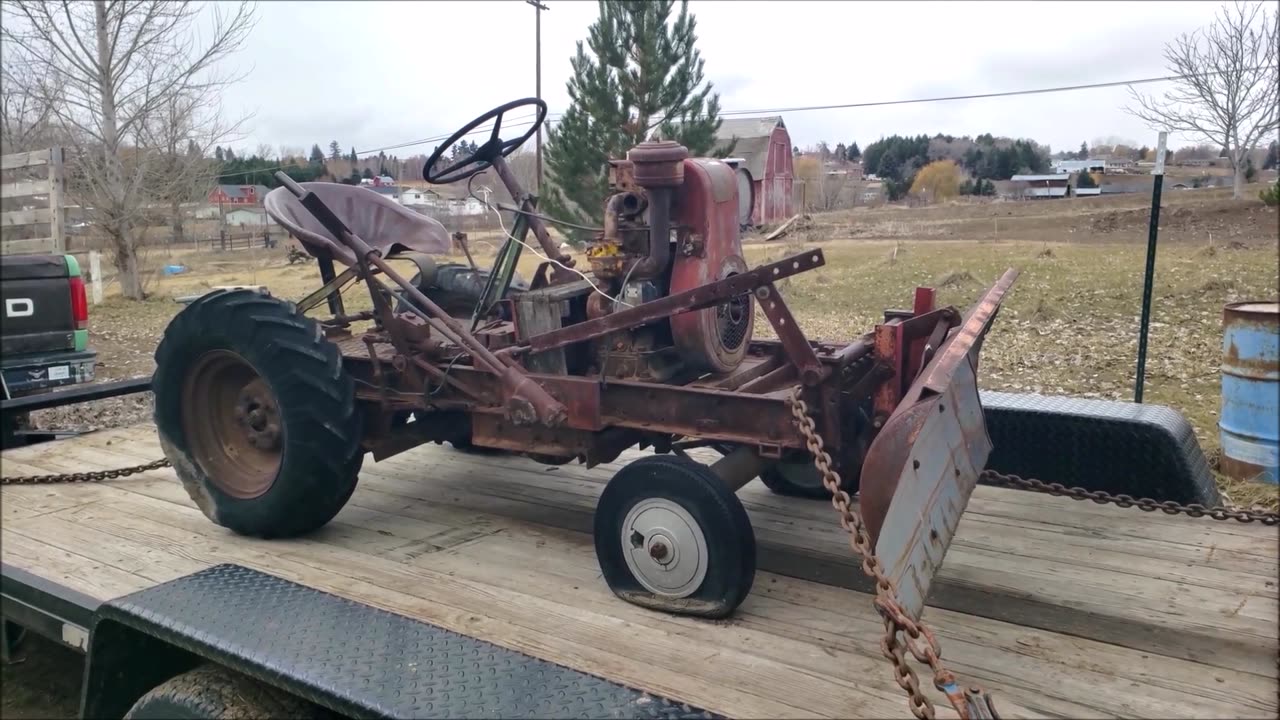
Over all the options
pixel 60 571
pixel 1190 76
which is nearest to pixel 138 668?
pixel 60 571

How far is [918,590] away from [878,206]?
861cm

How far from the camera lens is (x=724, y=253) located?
→ 349cm

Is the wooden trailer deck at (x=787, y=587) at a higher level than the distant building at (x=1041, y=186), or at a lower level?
lower

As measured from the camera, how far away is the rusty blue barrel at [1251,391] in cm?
402

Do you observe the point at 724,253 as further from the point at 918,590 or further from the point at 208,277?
the point at 208,277

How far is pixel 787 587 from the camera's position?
3.09m

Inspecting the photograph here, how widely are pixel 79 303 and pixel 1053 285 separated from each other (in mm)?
10464

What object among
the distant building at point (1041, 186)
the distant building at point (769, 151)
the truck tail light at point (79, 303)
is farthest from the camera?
the distant building at point (769, 151)

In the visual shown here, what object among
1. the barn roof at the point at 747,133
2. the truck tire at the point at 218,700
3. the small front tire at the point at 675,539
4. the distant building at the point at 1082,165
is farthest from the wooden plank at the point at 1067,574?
the barn roof at the point at 747,133

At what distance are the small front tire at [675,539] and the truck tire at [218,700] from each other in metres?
1.00

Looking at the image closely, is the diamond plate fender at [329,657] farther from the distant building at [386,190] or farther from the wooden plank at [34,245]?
the distant building at [386,190]

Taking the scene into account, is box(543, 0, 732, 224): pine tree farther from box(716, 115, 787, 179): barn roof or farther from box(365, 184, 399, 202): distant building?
box(365, 184, 399, 202): distant building

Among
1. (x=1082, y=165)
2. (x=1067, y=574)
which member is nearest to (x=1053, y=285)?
(x=1082, y=165)

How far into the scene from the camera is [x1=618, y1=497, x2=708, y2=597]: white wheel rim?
285cm
